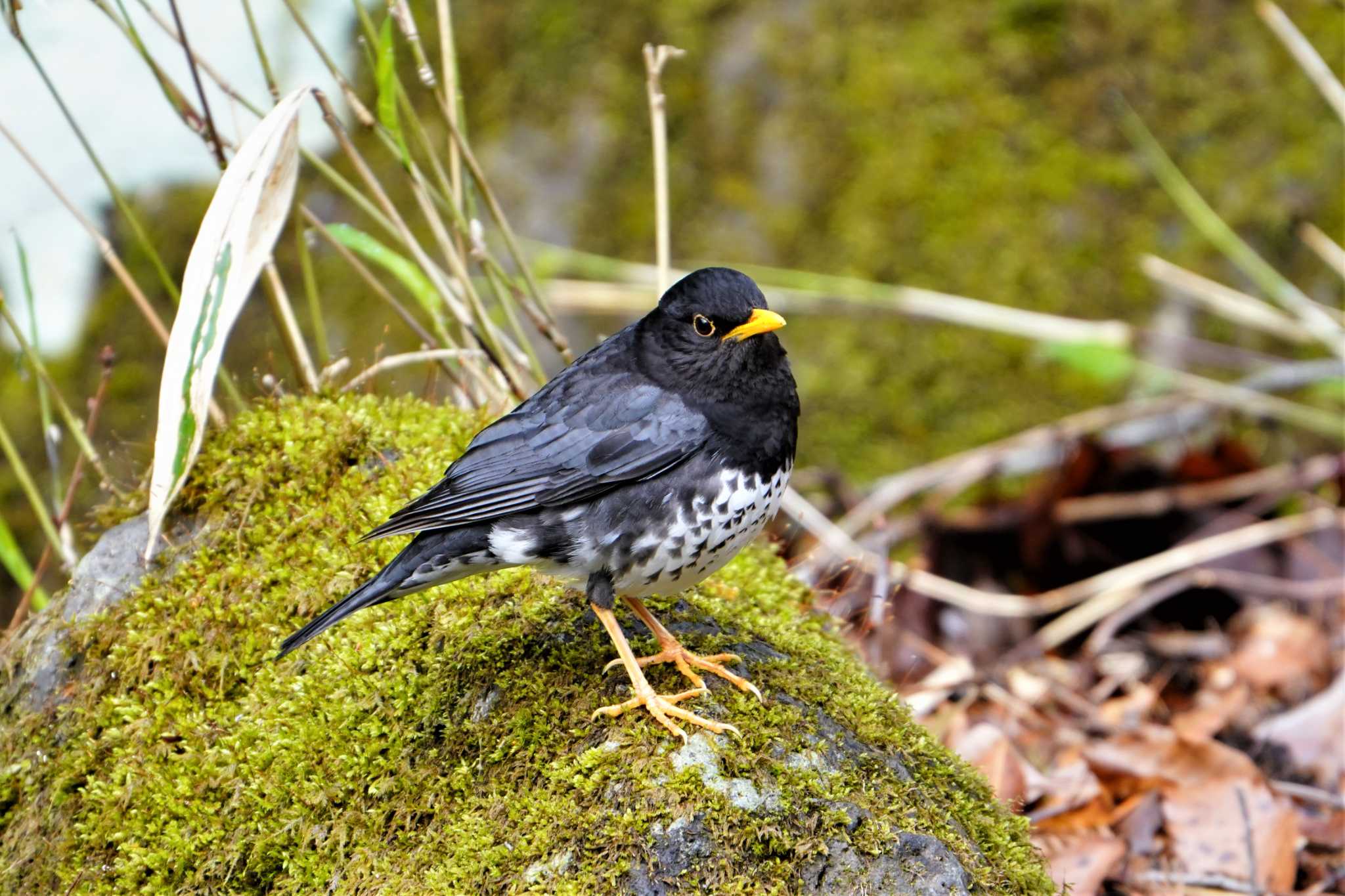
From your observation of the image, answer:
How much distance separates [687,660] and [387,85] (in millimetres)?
1754

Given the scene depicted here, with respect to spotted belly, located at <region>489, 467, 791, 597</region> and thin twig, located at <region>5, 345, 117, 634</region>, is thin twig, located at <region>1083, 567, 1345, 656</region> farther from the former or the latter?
thin twig, located at <region>5, 345, 117, 634</region>

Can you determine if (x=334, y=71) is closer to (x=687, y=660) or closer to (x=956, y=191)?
(x=687, y=660)

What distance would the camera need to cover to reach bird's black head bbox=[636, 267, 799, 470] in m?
3.08

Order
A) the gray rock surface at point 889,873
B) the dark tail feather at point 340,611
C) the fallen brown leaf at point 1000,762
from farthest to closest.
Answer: the fallen brown leaf at point 1000,762, the dark tail feather at point 340,611, the gray rock surface at point 889,873

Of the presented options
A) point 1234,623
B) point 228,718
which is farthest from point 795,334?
point 228,718

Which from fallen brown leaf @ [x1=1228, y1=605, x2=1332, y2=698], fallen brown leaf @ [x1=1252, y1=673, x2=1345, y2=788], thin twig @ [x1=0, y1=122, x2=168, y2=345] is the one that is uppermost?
thin twig @ [x1=0, y1=122, x2=168, y2=345]

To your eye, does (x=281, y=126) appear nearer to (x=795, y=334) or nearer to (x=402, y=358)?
(x=402, y=358)

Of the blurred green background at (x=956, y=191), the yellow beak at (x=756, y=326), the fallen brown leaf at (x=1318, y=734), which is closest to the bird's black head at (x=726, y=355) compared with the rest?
the yellow beak at (x=756, y=326)

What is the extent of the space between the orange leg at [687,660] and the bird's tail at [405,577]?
438 mm

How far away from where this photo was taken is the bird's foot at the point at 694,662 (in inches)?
107

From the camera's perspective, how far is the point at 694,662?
282 cm

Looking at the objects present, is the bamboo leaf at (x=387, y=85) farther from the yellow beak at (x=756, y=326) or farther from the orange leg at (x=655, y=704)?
the orange leg at (x=655, y=704)

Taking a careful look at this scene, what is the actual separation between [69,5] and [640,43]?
2.77 meters

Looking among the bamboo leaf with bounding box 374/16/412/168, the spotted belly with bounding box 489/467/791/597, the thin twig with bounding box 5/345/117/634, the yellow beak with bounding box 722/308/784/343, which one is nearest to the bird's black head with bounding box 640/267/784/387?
the yellow beak with bounding box 722/308/784/343
